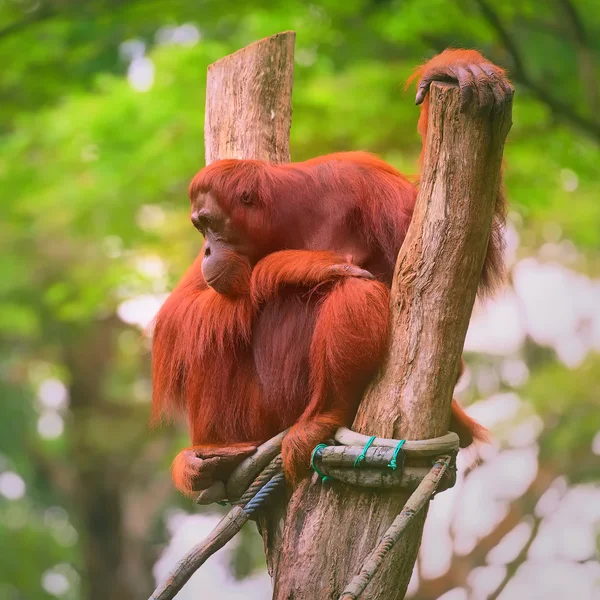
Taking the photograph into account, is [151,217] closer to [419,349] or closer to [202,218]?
[202,218]

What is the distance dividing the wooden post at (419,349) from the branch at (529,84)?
10.9 feet

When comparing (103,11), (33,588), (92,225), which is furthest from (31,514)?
(103,11)

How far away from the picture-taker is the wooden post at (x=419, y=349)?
98.7 inches

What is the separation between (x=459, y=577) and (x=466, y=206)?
5.42 metres

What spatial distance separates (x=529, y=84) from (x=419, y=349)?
380 cm

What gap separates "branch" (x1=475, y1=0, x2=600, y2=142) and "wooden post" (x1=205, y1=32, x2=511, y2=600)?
333 centimetres

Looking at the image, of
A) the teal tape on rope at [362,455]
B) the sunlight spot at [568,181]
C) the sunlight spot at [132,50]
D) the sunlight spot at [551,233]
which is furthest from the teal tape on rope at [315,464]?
the sunlight spot at [132,50]

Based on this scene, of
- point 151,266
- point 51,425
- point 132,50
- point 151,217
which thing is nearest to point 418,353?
point 151,266

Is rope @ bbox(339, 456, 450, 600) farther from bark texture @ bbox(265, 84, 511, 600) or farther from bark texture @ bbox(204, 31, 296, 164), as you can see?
bark texture @ bbox(204, 31, 296, 164)

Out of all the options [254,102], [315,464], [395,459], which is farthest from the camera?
[254,102]

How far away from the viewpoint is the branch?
5504mm

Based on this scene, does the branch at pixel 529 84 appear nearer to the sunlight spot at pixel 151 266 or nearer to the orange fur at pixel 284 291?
the orange fur at pixel 284 291

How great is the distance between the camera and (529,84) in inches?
229

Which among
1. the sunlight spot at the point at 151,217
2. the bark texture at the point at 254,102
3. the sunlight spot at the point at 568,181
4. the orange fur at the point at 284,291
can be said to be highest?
the sunlight spot at the point at 151,217
